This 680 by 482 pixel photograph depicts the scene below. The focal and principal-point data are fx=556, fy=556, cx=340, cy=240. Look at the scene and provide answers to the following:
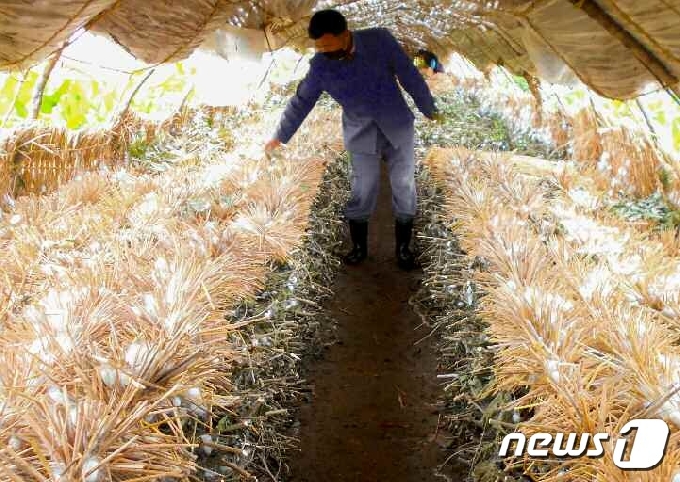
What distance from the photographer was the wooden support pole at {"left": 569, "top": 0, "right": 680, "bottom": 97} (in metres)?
3.01

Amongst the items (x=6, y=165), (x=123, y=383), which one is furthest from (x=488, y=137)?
(x=123, y=383)

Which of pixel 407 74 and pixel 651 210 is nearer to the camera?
pixel 407 74

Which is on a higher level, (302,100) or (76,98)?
(302,100)

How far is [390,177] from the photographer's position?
464cm

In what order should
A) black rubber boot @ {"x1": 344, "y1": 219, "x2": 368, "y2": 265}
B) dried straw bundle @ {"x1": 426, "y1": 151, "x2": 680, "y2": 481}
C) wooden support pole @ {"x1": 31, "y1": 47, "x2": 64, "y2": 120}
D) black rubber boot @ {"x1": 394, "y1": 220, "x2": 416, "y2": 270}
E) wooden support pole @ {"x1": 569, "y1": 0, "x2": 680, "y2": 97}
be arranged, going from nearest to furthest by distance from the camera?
1. dried straw bundle @ {"x1": 426, "y1": 151, "x2": 680, "y2": 481}
2. wooden support pole @ {"x1": 569, "y1": 0, "x2": 680, "y2": 97}
3. wooden support pole @ {"x1": 31, "y1": 47, "x2": 64, "y2": 120}
4. black rubber boot @ {"x1": 394, "y1": 220, "x2": 416, "y2": 270}
5. black rubber boot @ {"x1": 344, "y1": 219, "x2": 368, "y2": 265}

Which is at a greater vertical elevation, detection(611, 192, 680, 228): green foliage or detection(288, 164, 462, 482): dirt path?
detection(611, 192, 680, 228): green foliage

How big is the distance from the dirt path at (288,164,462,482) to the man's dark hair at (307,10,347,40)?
2045 mm

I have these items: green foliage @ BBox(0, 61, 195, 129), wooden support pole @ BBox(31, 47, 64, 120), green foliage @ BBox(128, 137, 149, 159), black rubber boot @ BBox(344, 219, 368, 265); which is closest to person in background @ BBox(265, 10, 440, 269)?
black rubber boot @ BBox(344, 219, 368, 265)

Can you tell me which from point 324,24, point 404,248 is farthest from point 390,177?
point 324,24

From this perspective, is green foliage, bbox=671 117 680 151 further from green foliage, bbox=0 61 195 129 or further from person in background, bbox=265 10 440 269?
green foliage, bbox=0 61 195 129

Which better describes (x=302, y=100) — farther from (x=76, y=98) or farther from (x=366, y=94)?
(x=76, y=98)

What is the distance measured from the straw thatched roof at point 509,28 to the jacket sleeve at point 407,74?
79 centimetres

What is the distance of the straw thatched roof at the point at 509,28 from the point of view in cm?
250

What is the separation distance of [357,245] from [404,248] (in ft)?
1.43
